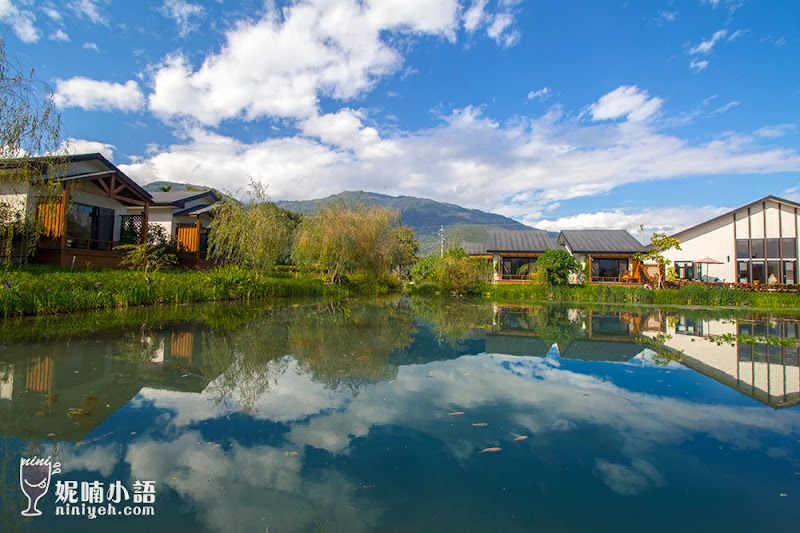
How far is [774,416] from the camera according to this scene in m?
3.85

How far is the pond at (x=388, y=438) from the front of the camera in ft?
7.30

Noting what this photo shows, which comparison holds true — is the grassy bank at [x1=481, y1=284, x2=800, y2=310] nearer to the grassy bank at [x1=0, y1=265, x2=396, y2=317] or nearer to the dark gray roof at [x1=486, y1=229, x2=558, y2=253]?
the dark gray roof at [x1=486, y1=229, x2=558, y2=253]

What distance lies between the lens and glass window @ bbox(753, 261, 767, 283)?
24562 mm

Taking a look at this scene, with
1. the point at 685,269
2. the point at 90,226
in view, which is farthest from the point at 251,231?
the point at 685,269

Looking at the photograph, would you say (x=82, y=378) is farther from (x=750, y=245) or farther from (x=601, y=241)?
(x=750, y=245)

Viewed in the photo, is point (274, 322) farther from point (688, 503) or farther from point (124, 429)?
point (688, 503)

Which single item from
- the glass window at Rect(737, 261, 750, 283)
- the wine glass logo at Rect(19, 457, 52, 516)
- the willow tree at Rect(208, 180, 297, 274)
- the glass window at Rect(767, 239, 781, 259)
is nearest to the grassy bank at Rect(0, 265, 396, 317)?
the willow tree at Rect(208, 180, 297, 274)

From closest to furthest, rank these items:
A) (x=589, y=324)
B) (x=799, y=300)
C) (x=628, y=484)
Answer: (x=628, y=484)
(x=589, y=324)
(x=799, y=300)

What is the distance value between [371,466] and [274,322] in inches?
286

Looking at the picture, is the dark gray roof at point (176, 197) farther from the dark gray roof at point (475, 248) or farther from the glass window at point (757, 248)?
the glass window at point (757, 248)

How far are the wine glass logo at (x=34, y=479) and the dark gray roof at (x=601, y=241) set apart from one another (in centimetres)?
2968

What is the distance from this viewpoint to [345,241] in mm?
20219

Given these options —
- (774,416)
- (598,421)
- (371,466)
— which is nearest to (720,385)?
(774,416)

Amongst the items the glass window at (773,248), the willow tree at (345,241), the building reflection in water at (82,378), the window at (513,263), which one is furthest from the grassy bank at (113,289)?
the glass window at (773,248)
